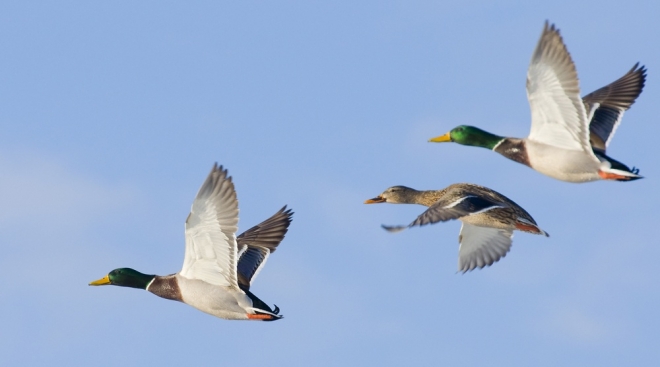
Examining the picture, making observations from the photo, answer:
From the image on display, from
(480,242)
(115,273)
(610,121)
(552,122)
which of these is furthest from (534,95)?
(115,273)

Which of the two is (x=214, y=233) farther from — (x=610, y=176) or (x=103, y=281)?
(x=610, y=176)

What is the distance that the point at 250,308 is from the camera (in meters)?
16.5

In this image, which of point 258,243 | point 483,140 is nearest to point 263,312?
point 258,243

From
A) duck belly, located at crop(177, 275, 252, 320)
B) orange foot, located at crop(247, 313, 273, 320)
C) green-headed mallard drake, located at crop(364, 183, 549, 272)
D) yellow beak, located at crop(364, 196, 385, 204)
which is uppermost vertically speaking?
yellow beak, located at crop(364, 196, 385, 204)

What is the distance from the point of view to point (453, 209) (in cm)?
1722

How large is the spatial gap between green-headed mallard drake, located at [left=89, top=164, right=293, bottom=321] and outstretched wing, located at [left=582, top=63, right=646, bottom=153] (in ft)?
17.1

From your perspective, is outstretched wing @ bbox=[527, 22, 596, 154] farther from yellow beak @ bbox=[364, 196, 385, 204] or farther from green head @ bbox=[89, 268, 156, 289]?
green head @ bbox=[89, 268, 156, 289]

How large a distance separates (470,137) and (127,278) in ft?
17.0

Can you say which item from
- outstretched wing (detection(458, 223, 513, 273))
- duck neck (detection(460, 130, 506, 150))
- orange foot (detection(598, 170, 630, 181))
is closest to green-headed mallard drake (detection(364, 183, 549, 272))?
outstretched wing (detection(458, 223, 513, 273))

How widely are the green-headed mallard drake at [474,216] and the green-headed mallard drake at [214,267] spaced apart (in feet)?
6.62

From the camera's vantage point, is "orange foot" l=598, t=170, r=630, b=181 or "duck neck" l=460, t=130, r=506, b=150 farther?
"duck neck" l=460, t=130, r=506, b=150

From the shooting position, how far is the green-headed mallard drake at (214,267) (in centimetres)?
1602

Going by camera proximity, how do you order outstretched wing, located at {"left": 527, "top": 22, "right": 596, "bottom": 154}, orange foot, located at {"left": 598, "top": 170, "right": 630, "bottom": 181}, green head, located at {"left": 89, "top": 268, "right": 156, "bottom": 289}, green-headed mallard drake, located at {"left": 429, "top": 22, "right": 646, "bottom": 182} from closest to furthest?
outstretched wing, located at {"left": 527, "top": 22, "right": 596, "bottom": 154}, green-headed mallard drake, located at {"left": 429, "top": 22, "right": 646, "bottom": 182}, orange foot, located at {"left": 598, "top": 170, "right": 630, "bottom": 181}, green head, located at {"left": 89, "top": 268, "right": 156, "bottom": 289}

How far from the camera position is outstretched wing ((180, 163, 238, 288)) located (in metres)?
16.0
